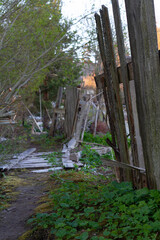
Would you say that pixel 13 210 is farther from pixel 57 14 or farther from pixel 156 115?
pixel 57 14

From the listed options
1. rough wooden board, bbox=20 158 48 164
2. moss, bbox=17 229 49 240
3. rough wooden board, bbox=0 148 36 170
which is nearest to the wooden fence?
moss, bbox=17 229 49 240

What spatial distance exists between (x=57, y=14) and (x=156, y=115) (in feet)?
21.5

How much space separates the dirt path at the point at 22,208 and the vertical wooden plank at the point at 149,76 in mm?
1823

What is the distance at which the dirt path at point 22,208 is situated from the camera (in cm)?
356

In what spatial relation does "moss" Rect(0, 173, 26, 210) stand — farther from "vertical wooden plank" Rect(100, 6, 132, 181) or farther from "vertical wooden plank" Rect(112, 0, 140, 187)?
"vertical wooden plank" Rect(112, 0, 140, 187)

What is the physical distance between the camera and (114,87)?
3.98 metres

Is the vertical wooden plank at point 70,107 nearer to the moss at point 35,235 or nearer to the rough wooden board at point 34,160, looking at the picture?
the rough wooden board at point 34,160

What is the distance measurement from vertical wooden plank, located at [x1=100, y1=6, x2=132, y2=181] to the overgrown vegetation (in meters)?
0.52

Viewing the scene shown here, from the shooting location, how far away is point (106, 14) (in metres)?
3.94

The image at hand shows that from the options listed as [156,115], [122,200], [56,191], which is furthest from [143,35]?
Answer: [56,191]

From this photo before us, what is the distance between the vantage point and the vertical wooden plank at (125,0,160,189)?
3188 mm

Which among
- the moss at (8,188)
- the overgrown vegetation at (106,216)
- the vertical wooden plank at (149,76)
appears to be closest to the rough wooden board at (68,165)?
the moss at (8,188)

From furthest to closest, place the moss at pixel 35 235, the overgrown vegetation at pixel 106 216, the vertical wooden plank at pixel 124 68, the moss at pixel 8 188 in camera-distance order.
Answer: the moss at pixel 8 188 → the vertical wooden plank at pixel 124 68 → the moss at pixel 35 235 → the overgrown vegetation at pixel 106 216

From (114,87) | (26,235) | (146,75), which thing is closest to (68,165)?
(114,87)
